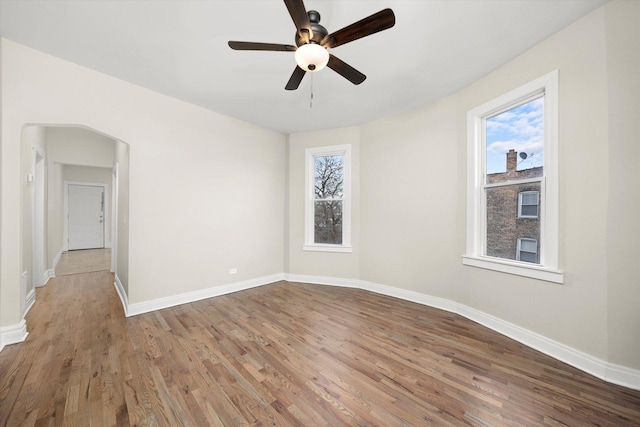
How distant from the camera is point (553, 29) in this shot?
221 cm

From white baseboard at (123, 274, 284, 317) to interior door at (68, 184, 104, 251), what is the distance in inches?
276

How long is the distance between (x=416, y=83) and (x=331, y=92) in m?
1.02

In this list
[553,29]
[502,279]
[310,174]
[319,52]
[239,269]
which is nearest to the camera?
[319,52]

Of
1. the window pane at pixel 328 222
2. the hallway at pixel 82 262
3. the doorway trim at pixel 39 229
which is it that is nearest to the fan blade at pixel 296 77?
the window pane at pixel 328 222

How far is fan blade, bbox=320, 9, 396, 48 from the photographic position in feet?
5.16

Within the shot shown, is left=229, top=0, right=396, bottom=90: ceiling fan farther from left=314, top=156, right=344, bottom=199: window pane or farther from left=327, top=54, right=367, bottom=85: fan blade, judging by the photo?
left=314, top=156, right=344, bottom=199: window pane

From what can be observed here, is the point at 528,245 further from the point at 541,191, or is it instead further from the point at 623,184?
the point at 623,184

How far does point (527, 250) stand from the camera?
2.56 metres

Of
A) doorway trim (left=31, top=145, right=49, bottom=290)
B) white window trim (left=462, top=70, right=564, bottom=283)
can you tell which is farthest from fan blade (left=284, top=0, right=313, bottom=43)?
doorway trim (left=31, top=145, right=49, bottom=290)

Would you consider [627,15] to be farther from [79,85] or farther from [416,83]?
[79,85]

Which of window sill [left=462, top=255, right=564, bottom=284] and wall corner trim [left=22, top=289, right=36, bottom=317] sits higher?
window sill [left=462, top=255, right=564, bottom=284]

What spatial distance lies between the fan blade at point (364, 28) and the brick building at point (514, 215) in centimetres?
204

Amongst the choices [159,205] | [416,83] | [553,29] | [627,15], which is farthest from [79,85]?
[627,15]

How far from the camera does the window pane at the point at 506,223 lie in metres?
2.55
